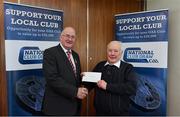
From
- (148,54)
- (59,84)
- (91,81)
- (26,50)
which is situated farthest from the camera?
(148,54)

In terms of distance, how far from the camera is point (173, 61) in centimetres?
364

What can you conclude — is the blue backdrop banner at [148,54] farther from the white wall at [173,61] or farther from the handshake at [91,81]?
the handshake at [91,81]

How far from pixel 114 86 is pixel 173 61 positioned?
6.00 ft

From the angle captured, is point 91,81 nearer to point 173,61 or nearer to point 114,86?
point 114,86

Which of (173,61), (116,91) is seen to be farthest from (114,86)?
(173,61)

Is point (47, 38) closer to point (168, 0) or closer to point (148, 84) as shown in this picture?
point (148, 84)

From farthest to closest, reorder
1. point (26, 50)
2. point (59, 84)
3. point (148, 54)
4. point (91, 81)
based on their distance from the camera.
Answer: point (148, 54), point (26, 50), point (91, 81), point (59, 84)

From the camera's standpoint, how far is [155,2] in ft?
13.1

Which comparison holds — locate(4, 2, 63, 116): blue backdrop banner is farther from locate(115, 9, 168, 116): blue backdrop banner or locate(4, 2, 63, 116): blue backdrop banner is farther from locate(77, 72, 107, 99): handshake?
locate(115, 9, 168, 116): blue backdrop banner

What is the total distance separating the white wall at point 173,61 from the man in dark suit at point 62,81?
1917 mm

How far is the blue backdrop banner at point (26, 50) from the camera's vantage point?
108 inches

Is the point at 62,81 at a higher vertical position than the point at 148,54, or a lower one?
lower

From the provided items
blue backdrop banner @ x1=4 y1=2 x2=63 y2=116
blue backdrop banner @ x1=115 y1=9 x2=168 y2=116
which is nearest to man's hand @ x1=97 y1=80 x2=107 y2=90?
blue backdrop banner @ x1=4 y1=2 x2=63 y2=116

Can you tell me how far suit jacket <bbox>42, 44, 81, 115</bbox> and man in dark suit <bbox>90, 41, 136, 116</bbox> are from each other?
0.27 meters
